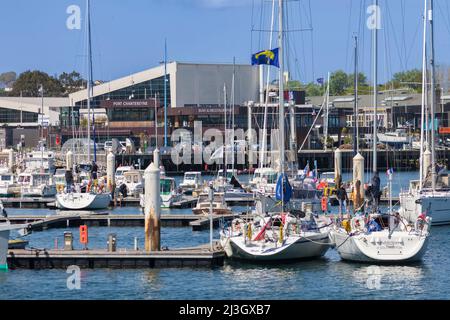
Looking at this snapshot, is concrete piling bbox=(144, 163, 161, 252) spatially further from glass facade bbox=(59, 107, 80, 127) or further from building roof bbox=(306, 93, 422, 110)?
building roof bbox=(306, 93, 422, 110)

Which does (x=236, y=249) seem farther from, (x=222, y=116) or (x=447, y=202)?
(x=222, y=116)

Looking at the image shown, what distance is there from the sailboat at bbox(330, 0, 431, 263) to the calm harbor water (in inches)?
15.9

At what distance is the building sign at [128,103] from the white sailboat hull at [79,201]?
7417 cm

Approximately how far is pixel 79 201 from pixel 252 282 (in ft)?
112

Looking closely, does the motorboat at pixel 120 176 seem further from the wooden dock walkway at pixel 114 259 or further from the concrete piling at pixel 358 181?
the wooden dock walkway at pixel 114 259

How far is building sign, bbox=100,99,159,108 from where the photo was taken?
148625 mm

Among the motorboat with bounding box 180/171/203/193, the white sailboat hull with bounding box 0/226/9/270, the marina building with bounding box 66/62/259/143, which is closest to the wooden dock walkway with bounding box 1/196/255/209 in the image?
the motorboat with bounding box 180/171/203/193

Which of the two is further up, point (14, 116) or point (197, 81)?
point (197, 81)

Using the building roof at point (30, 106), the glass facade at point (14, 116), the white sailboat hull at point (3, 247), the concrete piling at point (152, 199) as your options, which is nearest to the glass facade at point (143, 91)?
the building roof at point (30, 106)

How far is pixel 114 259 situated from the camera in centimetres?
4538

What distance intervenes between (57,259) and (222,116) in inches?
4067

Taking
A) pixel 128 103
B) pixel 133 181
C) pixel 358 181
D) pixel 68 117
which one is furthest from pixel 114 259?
pixel 68 117

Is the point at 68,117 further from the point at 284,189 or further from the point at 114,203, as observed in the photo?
the point at 284,189
